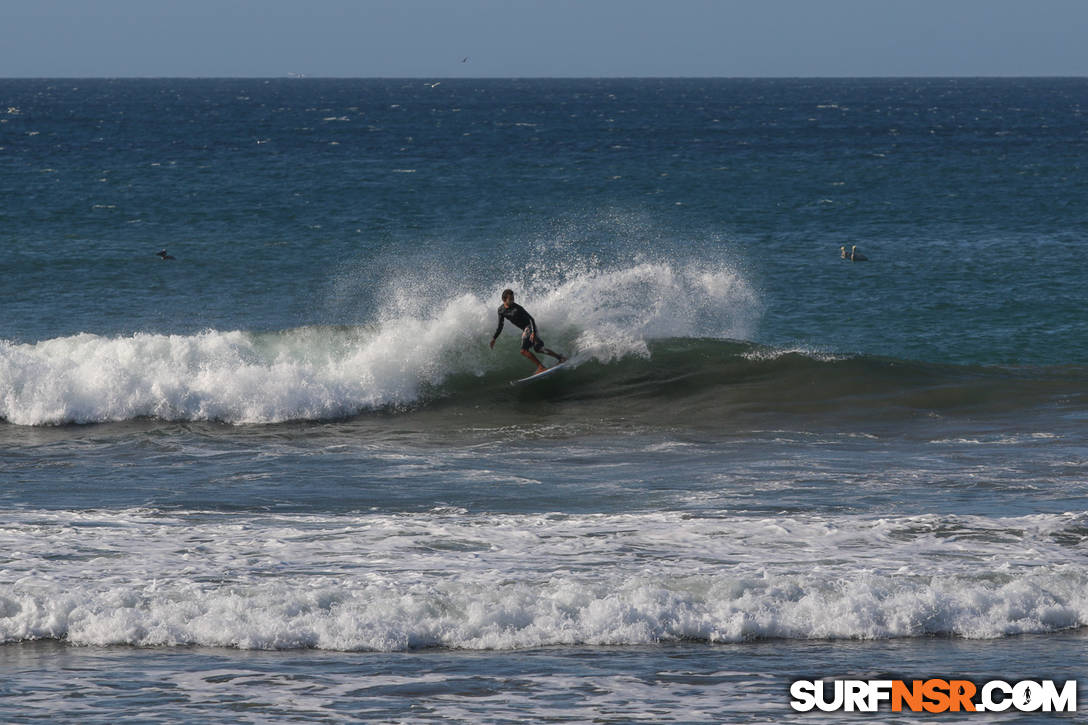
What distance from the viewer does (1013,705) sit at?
9211mm

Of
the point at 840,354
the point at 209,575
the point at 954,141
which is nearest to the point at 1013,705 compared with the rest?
the point at 209,575

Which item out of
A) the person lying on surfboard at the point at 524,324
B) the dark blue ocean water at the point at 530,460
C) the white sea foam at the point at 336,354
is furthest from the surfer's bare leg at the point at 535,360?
the white sea foam at the point at 336,354

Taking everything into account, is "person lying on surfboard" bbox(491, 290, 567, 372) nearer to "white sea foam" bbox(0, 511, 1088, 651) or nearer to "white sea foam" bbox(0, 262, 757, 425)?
"white sea foam" bbox(0, 262, 757, 425)

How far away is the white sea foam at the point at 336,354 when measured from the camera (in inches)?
835

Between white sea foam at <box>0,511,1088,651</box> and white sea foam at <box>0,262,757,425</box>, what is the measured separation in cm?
700

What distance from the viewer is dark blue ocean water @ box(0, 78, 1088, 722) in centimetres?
1044

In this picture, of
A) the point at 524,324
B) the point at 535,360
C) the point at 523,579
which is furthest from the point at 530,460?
the point at 523,579

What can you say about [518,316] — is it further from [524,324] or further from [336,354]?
[336,354]

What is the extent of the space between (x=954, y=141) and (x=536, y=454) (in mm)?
79555


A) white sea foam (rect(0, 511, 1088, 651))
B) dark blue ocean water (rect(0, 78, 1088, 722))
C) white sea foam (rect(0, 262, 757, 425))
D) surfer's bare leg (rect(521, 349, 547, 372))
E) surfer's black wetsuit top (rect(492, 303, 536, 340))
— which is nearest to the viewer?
dark blue ocean water (rect(0, 78, 1088, 722))

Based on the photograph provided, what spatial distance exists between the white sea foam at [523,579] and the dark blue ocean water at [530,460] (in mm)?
42

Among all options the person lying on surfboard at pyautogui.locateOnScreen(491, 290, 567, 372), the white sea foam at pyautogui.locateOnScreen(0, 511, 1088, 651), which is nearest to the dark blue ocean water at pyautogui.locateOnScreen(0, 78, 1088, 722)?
the white sea foam at pyautogui.locateOnScreen(0, 511, 1088, 651)

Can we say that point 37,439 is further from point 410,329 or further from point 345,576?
point 345,576

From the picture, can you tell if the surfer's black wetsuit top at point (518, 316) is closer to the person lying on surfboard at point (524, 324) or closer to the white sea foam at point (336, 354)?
the person lying on surfboard at point (524, 324)
